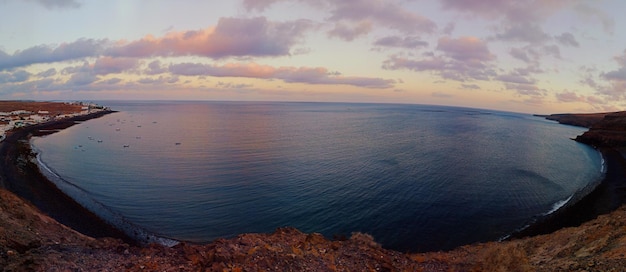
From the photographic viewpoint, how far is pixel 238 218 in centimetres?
3244

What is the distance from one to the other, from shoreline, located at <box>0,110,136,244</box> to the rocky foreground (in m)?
8.70

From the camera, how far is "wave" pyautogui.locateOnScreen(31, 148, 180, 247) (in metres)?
27.9

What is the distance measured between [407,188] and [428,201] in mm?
4947

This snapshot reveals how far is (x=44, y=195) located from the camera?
36344mm

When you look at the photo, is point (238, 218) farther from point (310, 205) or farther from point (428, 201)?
→ point (428, 201)

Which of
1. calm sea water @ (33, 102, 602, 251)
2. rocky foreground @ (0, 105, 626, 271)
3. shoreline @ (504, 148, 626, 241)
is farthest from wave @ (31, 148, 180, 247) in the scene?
shoreline @ (504, 148, 626, 241)

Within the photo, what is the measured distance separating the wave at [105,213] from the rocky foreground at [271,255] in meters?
7.44

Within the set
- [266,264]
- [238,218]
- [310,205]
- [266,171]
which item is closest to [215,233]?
[238,218]

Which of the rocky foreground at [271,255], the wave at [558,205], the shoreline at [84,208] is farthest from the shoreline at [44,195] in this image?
the wave at [558,205]

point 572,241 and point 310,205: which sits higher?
point 572,241

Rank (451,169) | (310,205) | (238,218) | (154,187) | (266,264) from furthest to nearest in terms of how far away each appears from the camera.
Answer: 1. (451,169)
2. (154,187)
3. (310,205)
4. (238,218)
5. (266,264)

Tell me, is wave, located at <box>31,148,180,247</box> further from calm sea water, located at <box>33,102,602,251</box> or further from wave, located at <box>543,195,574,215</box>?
wave, located at <box>543,195,574,215</box>

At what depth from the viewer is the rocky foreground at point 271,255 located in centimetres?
1472

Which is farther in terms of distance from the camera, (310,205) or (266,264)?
(310,205)
